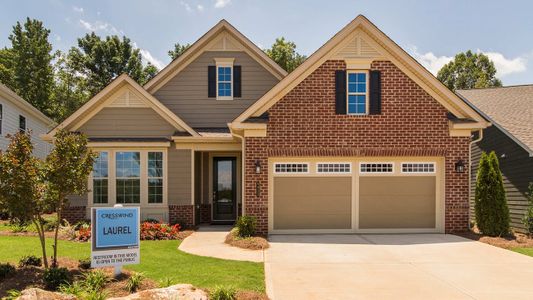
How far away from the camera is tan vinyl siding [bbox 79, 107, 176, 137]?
14.0 m

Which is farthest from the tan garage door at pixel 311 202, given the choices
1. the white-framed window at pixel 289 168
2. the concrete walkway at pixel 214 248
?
the concrete walkway at pixel 214 248

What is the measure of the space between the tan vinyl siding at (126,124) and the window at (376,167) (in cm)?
670

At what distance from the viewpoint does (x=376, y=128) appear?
12.3m

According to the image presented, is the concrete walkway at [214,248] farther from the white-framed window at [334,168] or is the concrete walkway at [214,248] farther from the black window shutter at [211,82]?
the black window shutter at [211,82]

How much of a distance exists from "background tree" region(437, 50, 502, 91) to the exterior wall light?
1525 inches

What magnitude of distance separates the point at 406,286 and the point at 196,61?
12021 mm

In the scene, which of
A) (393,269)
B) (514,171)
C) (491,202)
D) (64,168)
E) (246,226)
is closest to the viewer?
(64,168)

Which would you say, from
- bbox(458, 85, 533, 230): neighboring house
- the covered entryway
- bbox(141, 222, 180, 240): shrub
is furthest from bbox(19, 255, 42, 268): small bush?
bbox(458, 85, 533, 230): neighboring house

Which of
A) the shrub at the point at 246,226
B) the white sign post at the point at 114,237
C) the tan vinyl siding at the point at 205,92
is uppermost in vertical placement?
the tan vinyl siding at the point at 205,92

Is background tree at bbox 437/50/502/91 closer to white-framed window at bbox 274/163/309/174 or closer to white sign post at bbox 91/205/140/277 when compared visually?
white-framed window at bbox 274/163/309/174

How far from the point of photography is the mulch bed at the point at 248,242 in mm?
10102

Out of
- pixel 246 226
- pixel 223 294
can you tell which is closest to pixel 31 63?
pixel 246 226

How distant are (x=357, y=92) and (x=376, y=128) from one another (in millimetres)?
1287

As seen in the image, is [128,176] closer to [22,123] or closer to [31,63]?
[22,123]
